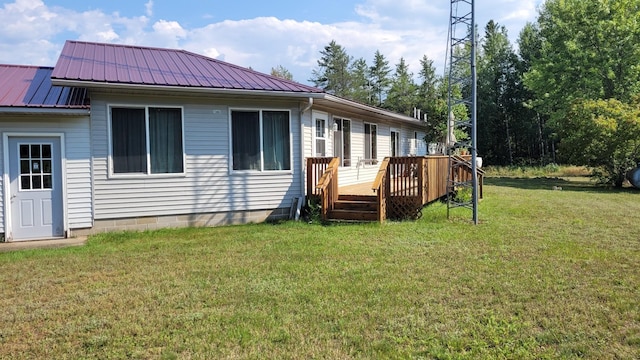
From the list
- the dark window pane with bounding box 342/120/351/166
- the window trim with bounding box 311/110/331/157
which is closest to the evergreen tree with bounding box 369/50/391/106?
the dark window pane with bounding box 342/120/351/166

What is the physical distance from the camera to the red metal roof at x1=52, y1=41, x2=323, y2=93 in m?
7.94

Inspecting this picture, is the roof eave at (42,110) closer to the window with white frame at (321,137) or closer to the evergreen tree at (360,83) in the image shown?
the window with white frame at (321,137)

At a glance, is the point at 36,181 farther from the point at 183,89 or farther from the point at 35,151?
the point at 183,89

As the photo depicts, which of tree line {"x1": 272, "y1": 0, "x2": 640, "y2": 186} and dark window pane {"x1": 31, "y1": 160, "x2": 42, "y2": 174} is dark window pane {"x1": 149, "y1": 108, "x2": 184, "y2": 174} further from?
tree line {"x1": 272, "y1": 0, "x2": 640, "y2": 186}

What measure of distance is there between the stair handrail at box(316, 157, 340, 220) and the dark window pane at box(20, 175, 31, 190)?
5.39m

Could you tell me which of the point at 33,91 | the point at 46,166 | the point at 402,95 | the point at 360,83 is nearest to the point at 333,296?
the point at 46,166

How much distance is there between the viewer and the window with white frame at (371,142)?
13.2m

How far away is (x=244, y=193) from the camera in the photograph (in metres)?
9.00

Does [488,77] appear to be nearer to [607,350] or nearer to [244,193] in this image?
[244,193]

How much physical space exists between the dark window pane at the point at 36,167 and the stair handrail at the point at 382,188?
627 cm

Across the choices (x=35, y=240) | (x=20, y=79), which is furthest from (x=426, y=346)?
(x=20, y=79)

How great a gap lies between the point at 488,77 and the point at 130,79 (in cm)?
3295

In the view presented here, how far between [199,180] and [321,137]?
3415 mm

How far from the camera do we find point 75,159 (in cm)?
774
